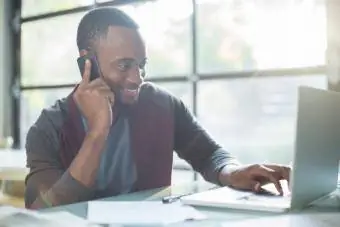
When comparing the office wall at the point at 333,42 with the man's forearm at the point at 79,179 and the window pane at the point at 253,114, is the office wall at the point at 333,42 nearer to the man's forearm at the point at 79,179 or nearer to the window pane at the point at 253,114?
the window pane at the point at 253,114

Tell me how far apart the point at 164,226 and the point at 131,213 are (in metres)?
0.17

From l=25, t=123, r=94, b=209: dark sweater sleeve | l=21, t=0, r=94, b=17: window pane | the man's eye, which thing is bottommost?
l=25, t=123, r=94, b=209: dark sweater sleeve

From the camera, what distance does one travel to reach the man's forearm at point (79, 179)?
1.60m

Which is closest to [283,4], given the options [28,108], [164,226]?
[164,226]

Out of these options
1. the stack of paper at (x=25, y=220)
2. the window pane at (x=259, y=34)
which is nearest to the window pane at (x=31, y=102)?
the window pane at (x=259, y=34)

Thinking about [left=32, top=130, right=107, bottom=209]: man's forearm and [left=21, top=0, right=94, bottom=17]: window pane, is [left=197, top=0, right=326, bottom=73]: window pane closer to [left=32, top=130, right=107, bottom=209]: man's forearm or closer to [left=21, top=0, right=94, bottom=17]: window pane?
[left=21, top=0, right=94, bottom=17]: window pane

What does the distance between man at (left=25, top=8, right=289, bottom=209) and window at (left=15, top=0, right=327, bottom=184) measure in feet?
1.12

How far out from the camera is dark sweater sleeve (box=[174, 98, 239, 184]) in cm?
196

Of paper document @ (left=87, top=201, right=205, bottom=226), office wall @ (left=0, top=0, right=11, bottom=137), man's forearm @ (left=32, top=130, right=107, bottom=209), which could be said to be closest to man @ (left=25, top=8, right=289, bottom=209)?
man's forearm @ (left=32, top=130, right=107, bottom=209)

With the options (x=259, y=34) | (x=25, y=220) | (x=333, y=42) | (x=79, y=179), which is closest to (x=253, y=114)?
(x=259, y=34)

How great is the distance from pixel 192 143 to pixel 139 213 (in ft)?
2.78

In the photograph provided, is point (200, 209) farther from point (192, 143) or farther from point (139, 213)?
point (192, 143)

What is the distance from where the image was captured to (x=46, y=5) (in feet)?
10.9

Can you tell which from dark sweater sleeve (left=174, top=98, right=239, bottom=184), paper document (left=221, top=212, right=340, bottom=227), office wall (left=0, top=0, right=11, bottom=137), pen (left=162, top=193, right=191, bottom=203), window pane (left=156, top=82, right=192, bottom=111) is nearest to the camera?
paper document (left=221, top=212, right=340, bottom=227)
